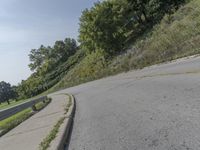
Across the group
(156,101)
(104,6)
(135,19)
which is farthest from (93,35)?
(156,101)

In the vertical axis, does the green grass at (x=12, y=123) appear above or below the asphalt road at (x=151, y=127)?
above

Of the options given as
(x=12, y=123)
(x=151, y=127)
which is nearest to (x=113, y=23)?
(x=12, y=123)

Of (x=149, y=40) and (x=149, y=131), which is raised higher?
(x=149, y=40)

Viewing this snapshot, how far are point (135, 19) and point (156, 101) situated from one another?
62.4m

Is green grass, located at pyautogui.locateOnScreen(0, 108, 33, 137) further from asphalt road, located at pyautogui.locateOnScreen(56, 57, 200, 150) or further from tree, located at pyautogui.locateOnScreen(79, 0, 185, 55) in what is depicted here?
tree, located at pyautogui.locateOnScreen(79, 0, 185, 55)

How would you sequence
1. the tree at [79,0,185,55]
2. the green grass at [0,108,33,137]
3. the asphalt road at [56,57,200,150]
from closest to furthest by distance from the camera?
the asphalt road at [56,57,200,150], the green grass at [0,108,33,137], the tree at [79,0,185,55]

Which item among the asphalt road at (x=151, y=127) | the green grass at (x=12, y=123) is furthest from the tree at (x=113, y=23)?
the asphalt road at (x=151, y=127)

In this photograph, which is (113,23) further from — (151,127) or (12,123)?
(151,127)

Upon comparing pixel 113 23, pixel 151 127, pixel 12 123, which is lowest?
pixel 151 127

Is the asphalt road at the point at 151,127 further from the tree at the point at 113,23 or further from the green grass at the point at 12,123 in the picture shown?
the tree at the point at 113,23

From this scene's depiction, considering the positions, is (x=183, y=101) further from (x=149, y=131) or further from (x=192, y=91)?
(x=149, y=131)

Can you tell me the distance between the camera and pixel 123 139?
7.25 m

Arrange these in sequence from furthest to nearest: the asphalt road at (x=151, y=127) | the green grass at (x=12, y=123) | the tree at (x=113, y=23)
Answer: the tree at (x=113, y=23)
the green grass at (x=12, y=123)
the asphalt road at (x=151, y=127)

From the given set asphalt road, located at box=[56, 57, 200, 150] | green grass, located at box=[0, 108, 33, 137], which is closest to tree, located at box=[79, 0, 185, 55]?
green grass, located at box=[0, 108, 33, 137]
